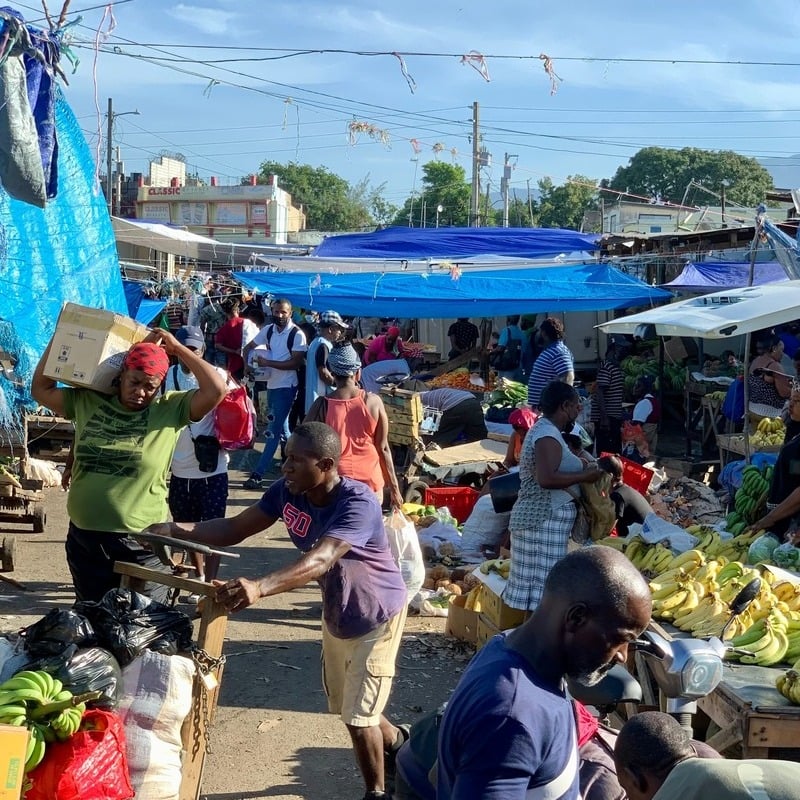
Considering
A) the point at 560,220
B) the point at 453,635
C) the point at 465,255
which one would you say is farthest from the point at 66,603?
the point at 560,220

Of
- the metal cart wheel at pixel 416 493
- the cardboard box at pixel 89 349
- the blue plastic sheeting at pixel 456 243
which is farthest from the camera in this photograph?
the blue plastic sheeting at pixel 456 243

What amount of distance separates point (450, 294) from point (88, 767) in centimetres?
1133

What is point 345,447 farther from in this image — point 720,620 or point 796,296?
point 796,296

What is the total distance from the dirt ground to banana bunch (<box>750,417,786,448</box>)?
4.86m

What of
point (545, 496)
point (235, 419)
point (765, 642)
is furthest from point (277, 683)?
point (765, 642)

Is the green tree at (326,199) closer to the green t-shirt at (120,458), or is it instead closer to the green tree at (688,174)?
the green tree at (688,174)

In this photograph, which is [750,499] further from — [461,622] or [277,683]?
[277,683]

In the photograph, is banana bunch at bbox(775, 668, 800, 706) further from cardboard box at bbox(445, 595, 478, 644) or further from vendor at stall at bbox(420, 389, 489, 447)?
vendor at stall at bbox(420, 389, 489, 447)

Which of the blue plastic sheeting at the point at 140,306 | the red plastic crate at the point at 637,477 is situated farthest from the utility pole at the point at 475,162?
the red plastic crate at the point at 637,477

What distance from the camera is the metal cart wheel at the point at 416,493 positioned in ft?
32.4

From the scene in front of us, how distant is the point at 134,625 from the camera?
3648 millimetres

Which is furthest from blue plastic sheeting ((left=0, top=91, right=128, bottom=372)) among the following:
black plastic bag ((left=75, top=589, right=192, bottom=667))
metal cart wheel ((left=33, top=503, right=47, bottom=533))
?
black plastic bag ((left=75, top=589, right=192, bottom=667))

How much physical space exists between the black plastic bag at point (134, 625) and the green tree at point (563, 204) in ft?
192

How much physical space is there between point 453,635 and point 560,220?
194ft
